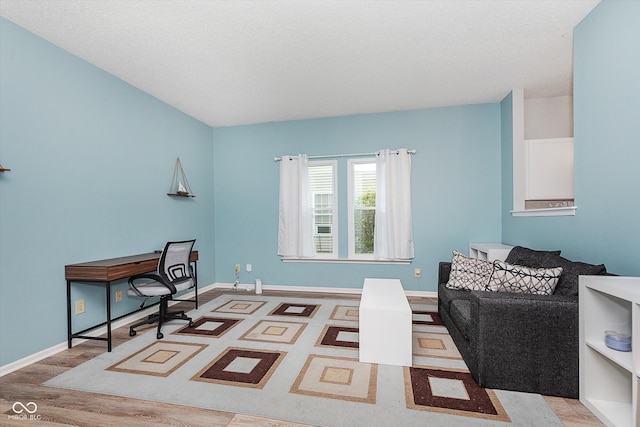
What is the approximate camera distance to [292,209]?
450cm

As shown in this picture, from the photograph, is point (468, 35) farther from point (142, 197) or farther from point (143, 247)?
point (143, 247)

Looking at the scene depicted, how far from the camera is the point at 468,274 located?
291 cm

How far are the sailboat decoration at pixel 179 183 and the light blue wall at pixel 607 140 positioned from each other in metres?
4.33

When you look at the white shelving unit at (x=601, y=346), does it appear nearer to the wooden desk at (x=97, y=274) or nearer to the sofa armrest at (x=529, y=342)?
the sofa armrest at (x=529, y=342)

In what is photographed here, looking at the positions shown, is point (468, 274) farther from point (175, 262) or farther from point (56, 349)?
point (56, 349)

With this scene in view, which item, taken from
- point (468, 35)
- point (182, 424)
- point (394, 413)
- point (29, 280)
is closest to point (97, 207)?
point (29, 280)

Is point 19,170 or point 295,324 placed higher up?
point 19,170

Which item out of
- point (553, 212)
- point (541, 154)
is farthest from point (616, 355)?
point (541, 154)

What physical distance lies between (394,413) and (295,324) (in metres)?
1.59

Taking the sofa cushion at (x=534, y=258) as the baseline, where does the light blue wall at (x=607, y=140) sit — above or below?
above

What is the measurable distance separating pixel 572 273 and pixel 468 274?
3.19 ft

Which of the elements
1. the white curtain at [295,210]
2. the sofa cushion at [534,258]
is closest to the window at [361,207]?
the white curtain at [295,210]

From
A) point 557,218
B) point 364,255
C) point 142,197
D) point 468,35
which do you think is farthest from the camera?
point 364,255

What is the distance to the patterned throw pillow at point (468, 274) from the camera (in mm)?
2832
